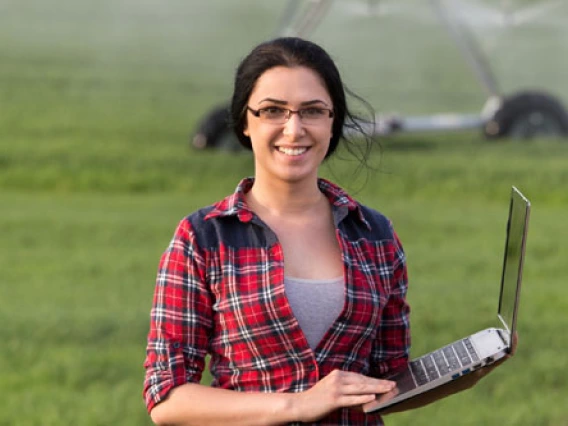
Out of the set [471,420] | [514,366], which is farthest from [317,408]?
[514,366]

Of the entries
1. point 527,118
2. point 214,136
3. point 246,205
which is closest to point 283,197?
point 246,205

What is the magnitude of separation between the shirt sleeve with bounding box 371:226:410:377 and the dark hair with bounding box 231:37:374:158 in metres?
0.28

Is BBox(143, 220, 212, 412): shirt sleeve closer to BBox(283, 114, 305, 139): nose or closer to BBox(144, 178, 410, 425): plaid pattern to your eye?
BBox(144, 178, 410, 425): plaid pattern

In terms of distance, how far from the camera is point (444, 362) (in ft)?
7.90

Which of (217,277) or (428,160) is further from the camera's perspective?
(428,160)

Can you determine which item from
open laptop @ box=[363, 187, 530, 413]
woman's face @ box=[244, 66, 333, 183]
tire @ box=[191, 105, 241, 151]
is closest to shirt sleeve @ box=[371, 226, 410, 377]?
open laptop @ box=[363, 187, 530, 413]

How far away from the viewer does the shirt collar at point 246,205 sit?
2.51 m

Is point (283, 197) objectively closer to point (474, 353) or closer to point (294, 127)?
point (294, 127)

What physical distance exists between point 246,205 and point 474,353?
1.55 feet

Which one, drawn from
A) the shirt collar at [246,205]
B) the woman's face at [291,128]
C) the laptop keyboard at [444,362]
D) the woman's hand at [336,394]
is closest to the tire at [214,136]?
the shirt collar at [246,205]

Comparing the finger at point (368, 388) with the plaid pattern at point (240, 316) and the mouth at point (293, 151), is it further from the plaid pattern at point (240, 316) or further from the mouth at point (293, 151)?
the mouth at point (293, 151)

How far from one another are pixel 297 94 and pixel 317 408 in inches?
21.2

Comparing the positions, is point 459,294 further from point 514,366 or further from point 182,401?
point 182,401

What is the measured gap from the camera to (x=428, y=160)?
14.0 meters
